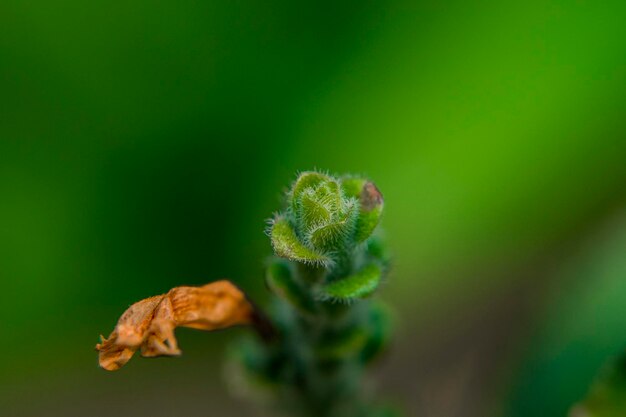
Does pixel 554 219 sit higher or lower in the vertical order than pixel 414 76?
lower

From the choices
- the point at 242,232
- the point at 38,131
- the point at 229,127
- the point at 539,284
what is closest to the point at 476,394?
the point at 539,284

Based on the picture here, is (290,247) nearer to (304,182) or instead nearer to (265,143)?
(304,182)

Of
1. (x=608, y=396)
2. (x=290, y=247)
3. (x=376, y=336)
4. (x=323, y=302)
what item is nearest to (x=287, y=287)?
(x=323, y=302)

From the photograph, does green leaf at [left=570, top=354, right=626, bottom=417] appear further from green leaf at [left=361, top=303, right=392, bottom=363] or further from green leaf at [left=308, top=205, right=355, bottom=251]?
green leaf at [left=308, top=205, right=355, bottom=251]

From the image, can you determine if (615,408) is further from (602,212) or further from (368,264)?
(602,212)

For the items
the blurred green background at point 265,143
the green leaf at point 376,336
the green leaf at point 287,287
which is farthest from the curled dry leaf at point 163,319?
the blurred green background at point 265,143

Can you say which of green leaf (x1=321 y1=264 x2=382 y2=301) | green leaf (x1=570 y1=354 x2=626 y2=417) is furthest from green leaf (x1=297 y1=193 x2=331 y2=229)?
green leaf (x1=570 y1=354 x2=626 y2=417)
